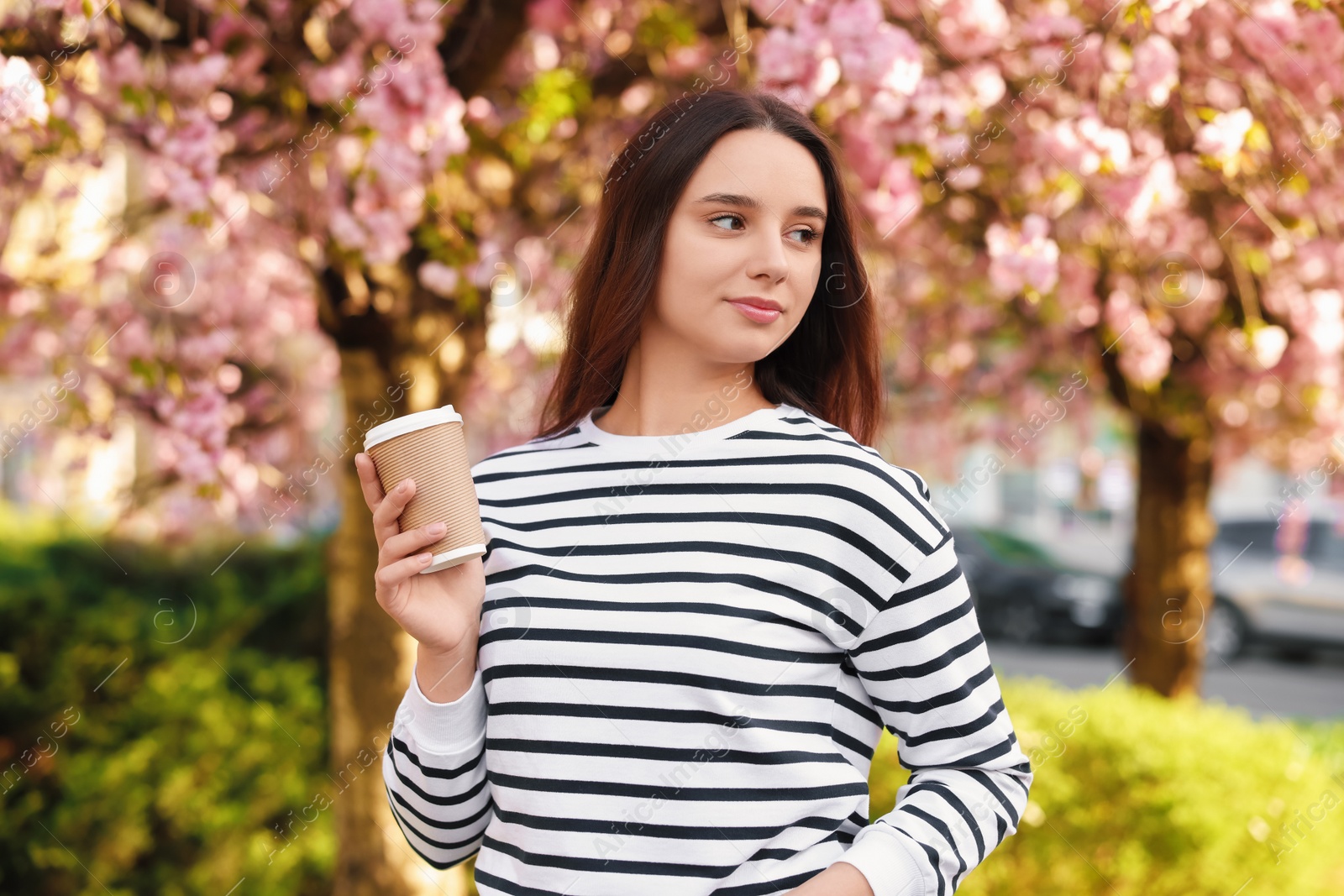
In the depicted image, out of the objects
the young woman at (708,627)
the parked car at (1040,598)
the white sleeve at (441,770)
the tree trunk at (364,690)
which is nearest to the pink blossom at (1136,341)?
the young woman at (708,627)

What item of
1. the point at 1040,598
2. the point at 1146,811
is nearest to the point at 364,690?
the point at 1146,811

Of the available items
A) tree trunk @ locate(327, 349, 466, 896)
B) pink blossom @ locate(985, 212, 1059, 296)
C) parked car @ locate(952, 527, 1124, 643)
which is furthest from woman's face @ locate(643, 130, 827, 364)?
→ parked car @ locate(952, 527, 1124, 643)

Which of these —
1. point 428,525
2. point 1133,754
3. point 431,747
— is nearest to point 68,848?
point 431,747

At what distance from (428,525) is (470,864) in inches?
84.7

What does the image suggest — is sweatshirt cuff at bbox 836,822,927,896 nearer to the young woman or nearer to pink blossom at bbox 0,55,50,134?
the young woman

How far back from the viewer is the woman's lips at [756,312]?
1419 millimetres

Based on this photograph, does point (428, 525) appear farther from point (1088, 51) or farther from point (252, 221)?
point (252, 221)

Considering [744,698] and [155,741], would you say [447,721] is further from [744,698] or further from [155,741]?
[155,741]

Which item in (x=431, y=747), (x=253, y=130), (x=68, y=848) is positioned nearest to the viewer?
(x=431, y=747)

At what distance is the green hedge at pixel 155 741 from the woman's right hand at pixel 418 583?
99.1 inches

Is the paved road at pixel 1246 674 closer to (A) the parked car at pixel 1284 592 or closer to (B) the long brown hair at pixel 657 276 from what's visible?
(A) the parked car at pixel 1284 592

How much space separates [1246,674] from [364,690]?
9.96 metres

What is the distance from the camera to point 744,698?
1275mm

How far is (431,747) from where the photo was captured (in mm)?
1416
